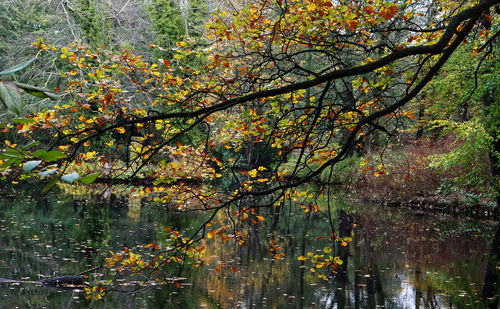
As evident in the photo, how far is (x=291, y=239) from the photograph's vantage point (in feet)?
37.3

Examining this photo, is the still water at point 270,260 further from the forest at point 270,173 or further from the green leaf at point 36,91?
the green leaf at point 36,91

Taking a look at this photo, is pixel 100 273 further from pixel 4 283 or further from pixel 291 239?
pixel 291 239

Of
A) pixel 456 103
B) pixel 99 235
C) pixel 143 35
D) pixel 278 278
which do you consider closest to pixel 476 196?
pixel 456 103

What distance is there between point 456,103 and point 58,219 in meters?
11.0

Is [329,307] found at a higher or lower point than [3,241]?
lower

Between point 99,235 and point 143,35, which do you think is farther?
point 143,35

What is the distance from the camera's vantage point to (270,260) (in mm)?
9391

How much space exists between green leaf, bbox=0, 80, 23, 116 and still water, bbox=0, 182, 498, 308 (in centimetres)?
315

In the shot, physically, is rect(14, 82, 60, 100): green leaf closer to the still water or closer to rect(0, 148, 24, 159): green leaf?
rect(0, 148, 24, 159): green leaf

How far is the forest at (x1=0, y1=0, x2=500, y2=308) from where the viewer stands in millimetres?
3057

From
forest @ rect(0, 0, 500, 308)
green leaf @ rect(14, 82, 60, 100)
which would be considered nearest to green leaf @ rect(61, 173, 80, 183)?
forest @ rect(0, 0, 500, 308)

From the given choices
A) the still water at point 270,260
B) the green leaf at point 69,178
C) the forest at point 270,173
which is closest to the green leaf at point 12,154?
the forest at point 270,173

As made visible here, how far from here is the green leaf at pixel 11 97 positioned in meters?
0.72

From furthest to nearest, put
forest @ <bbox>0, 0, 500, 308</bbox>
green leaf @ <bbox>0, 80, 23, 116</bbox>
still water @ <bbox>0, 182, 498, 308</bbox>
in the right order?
still water @ <bbox>0, 182, 498, 308</bbox>
forest @ <bbox>0, 0, 500, 308</bbox>
green leaf @ <bbox>0, 80, 23, 116</bbox>
